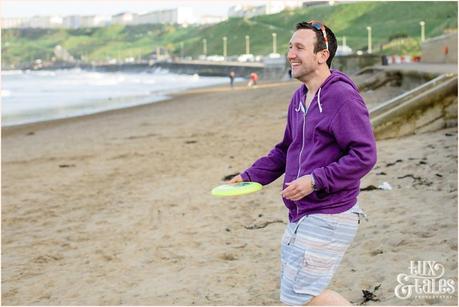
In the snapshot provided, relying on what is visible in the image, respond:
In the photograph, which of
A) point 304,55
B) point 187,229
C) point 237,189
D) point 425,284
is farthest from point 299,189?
point 187,229

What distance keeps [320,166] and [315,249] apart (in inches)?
14.5

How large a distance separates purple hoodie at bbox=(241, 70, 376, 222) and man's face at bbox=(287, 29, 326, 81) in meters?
0.10

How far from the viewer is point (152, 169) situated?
37.0 ft

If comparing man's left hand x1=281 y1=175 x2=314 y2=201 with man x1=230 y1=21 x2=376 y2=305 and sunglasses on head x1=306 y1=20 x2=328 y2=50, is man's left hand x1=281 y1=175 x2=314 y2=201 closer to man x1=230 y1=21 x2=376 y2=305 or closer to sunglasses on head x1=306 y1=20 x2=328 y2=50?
man x1=230 y1=21 x2=376 y2=305

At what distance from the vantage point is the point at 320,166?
9.84 ft

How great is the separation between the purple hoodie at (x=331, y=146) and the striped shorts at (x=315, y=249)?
0.15ft

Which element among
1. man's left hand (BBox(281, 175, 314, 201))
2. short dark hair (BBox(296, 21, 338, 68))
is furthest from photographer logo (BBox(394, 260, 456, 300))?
short dark hair (BBox(296, 21, 338, 68))

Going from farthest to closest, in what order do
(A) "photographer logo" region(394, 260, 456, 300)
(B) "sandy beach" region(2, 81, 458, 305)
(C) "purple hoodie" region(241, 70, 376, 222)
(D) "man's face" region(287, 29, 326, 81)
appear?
(B) "sandy beach" region(2, 81, 458, 305) < (A) "photographer logo" region(394, 260, 456, 300) < (D) "man's face" region(287, 29, 326, 81) < (C) "purple hoodie" region(241, 70, 376, 222)

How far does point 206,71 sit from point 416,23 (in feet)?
139

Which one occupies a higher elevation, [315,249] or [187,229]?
[315,249]

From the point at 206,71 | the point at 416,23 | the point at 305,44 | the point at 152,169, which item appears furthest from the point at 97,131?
the point at 416,23

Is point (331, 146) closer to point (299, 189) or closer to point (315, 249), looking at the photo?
point (299, 189)

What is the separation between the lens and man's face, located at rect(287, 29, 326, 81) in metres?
3.07

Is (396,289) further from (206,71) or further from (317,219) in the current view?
(206,71)
